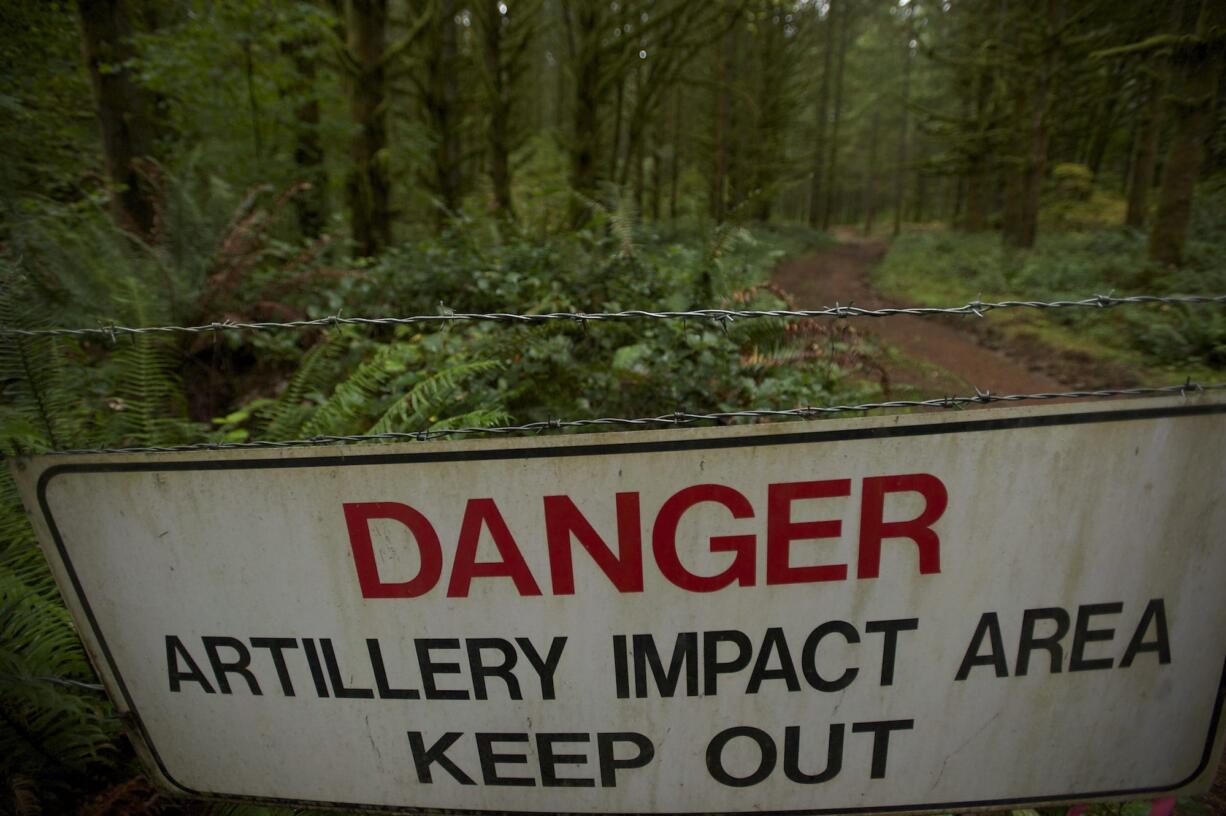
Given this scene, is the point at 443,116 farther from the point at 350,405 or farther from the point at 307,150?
the point at 350,405

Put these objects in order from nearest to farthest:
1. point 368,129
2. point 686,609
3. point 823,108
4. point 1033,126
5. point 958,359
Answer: point 686,609
point 368,129
point 958,359
point 1033,126
point 823,108

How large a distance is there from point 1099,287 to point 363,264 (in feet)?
38.8

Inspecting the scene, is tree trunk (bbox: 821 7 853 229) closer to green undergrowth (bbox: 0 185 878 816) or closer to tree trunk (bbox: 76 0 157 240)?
green undergrowth (bbox: 0 185 878 816)

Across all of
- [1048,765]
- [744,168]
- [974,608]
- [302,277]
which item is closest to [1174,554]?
[974,608]

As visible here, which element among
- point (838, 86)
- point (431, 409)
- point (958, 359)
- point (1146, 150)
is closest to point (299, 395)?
point (431, 409)

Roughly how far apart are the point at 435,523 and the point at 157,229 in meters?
5.28

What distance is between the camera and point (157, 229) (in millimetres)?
4852

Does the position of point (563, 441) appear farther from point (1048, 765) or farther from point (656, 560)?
point (1048, 765)

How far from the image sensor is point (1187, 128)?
27.3ft

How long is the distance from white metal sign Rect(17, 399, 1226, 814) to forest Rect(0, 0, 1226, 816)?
51cm

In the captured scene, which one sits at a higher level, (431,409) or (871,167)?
(871,167)

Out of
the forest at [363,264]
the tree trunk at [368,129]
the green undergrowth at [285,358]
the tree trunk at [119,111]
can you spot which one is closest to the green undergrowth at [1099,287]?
the forest at [363,264]

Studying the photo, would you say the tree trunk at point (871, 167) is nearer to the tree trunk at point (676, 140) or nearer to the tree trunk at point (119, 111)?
the tree trunk at point (676, 140)

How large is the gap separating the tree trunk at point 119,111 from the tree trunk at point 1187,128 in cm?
1326
